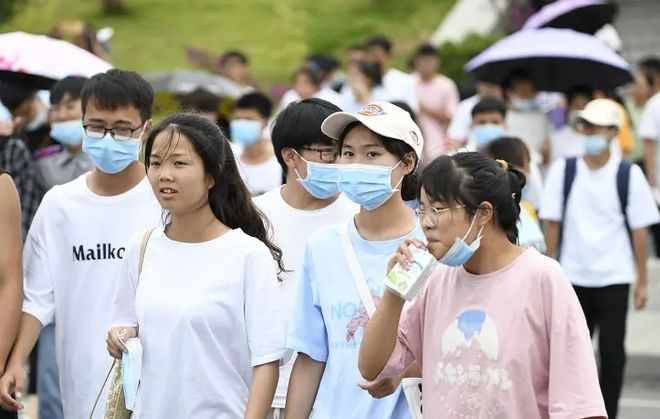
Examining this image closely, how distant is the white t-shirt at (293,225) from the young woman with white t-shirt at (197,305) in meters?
1.25

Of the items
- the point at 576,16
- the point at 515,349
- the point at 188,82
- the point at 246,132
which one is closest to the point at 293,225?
the point at 515,349

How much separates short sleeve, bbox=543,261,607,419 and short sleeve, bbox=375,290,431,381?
20.1 inches

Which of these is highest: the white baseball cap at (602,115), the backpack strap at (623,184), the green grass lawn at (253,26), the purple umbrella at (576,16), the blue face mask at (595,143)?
the green grass lawn at (253,26)

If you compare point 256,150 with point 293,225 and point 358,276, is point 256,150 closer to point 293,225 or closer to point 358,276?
point 293,225

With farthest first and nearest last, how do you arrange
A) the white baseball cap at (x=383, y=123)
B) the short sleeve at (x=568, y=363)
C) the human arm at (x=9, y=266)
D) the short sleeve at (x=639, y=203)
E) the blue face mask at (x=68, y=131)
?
the short sleeve at (x=639, y=203) < the blue face mask at (x=68, y=131) < the human arm at (x=9, y=266) < the white baseball cap at (x=383, y=123) < the short sleeve at (x=568, y=363)

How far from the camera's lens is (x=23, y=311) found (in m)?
6.32

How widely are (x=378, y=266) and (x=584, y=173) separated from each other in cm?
457

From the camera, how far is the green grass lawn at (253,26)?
2967 centimetres

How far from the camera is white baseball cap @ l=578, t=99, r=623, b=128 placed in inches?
388

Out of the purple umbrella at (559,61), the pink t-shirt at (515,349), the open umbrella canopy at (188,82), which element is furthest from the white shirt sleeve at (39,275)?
the open umbrella canopy at (188,82)

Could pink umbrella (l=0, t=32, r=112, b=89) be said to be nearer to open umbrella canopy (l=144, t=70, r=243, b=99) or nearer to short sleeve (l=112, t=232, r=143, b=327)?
short sleeve (l=112, t=232, r=143, b=327)

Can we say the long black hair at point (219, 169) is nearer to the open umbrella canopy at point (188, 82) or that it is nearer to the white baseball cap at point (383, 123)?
the white baseball cap at point (383, 123)

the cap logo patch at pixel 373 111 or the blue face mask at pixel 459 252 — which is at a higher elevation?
the cap logo patch at pixel 373 111

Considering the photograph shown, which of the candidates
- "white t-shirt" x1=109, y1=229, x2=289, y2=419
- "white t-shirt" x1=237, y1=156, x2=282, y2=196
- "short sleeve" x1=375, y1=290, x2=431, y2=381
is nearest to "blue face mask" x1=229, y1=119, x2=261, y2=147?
"white t-shirt" x1=237, y1=156, x2=282, y2=196
